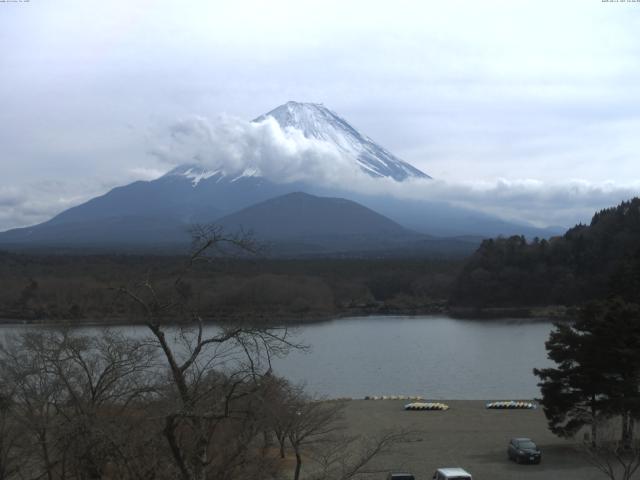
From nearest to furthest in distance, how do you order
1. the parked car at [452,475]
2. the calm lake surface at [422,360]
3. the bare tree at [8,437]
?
the bare tree at [8,437] → the parked car at [452,475] → the calm lake surface at [422,360]

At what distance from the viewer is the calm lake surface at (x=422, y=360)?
2450 centimetres

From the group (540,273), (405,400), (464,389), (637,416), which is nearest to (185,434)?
(637,416)

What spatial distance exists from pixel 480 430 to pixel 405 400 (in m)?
5.56

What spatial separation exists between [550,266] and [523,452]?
46025 millimetres

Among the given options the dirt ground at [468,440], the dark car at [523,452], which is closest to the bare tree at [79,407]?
the dirt ground at [468,440]

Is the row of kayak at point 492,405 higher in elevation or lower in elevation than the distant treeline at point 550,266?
lower

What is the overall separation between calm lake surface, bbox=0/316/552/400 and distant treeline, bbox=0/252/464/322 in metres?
3.75

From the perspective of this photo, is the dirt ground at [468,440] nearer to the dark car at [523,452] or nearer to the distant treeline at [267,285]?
the dark car at [523,452]

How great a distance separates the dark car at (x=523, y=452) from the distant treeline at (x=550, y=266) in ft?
138

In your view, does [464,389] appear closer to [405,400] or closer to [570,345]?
[405,400]

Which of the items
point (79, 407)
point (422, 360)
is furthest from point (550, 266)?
point (79, 407)

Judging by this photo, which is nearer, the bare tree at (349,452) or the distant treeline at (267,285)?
the bare tree at (349,452)

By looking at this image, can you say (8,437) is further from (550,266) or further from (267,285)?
(550,266)

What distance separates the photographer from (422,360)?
30938 mm
